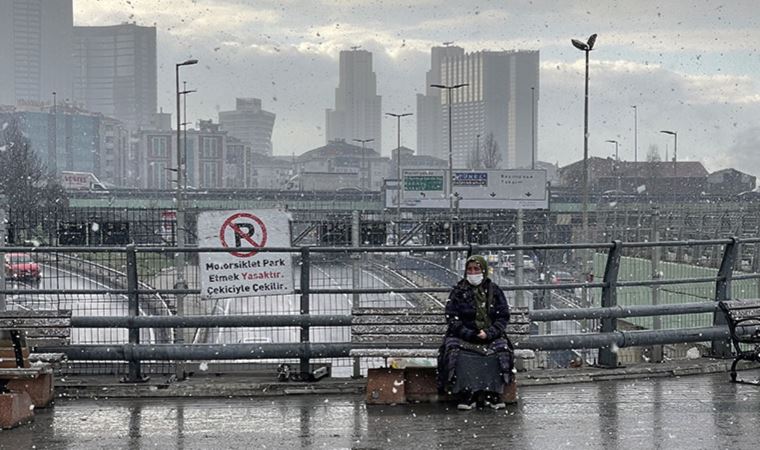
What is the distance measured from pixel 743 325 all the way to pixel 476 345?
4.09 metres

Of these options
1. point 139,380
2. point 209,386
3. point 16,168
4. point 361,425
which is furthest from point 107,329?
point 16,168

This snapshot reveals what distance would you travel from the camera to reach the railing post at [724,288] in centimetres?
1255

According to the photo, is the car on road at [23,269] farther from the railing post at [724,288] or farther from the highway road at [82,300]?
the railing post at [724,288]

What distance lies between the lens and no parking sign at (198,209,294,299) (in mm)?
11367

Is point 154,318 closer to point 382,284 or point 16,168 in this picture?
point 382,284

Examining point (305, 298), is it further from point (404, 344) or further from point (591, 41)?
point (591, 41)

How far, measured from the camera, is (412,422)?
31.0 feet

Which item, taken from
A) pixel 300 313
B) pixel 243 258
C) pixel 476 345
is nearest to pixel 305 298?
pixel 300 313

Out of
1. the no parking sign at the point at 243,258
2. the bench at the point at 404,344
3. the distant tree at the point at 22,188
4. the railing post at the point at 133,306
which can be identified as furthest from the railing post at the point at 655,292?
the distant tree at the point at 22,188

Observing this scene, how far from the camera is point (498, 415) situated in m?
9.74

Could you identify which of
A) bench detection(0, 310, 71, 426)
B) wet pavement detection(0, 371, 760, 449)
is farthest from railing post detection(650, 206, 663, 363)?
bench detection(0, 310, 71, 426)

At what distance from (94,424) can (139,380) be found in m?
1.79

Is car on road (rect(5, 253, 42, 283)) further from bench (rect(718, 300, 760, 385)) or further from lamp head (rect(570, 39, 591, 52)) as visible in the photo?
lamp head (rect(570, 39, 591, 52))

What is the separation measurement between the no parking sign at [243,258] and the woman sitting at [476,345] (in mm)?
2260
